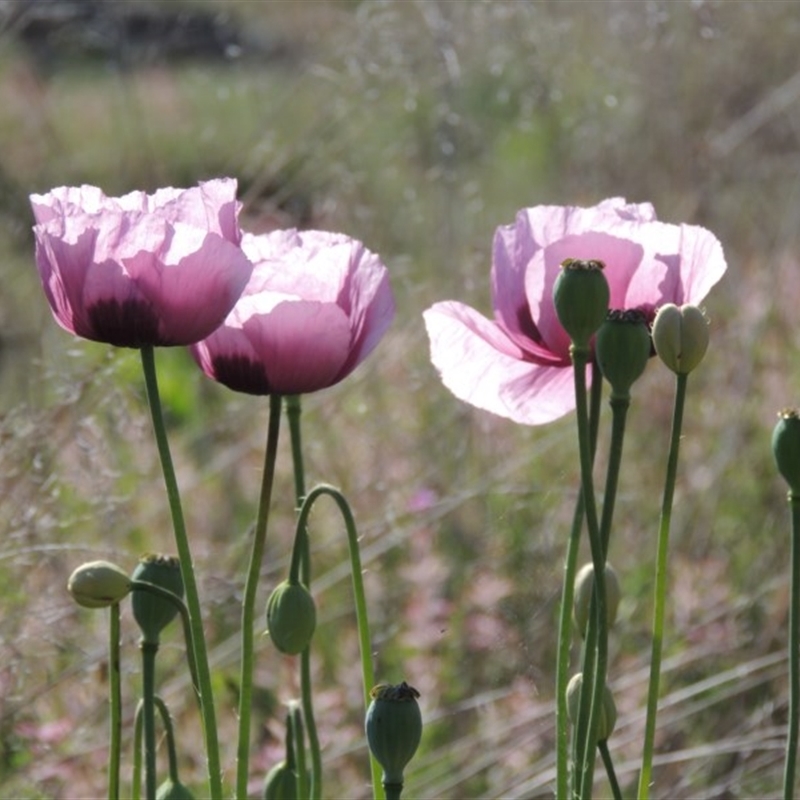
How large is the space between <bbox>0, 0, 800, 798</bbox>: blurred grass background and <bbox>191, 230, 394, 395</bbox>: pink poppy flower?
1.49 ft

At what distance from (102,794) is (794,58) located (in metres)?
2.20

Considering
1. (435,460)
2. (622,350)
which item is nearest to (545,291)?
(622,350)

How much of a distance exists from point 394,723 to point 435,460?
1412 millimetres

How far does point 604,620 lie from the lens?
29.5 inches

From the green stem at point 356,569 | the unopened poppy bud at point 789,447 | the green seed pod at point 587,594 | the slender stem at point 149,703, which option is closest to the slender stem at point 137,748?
the slender stem at point 149,703

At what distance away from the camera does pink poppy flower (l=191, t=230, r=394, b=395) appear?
0.83m

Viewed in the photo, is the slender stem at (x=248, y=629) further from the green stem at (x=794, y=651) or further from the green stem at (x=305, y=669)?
the green stem at (x=794, y=651)

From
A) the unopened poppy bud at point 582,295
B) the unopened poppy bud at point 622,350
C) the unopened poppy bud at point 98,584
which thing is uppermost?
the unopened poppy bud at point 582,295

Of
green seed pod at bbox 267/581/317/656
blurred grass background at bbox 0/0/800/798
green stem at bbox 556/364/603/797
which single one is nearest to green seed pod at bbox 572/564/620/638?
green stem at bbox 556/364/603/797

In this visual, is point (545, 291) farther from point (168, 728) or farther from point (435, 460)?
point (435, 460)

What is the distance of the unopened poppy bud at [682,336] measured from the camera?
759mm

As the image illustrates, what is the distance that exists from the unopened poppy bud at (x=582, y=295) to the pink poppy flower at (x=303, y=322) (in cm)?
13

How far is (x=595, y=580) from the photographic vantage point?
0.76 m

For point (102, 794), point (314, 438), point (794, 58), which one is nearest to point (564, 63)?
point (314, 438)
